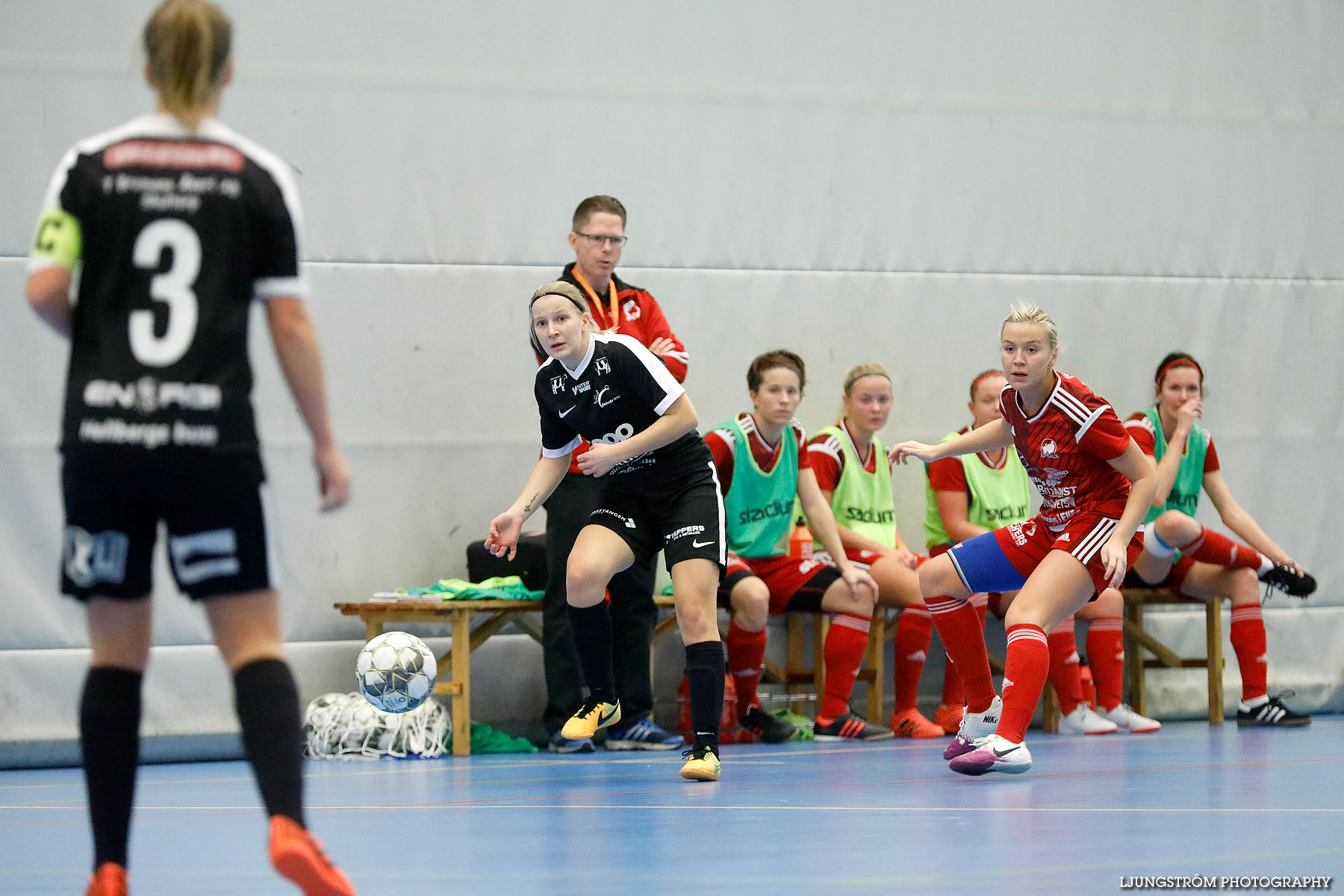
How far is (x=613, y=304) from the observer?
6.29 metres

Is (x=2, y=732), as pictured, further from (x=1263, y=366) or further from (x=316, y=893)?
(x=1263, y=366)

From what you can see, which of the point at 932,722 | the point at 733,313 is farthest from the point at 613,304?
the point at 932,722

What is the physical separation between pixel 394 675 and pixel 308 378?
12.1ft

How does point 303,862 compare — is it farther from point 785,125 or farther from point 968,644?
point 785,125

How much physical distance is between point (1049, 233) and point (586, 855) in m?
5.78

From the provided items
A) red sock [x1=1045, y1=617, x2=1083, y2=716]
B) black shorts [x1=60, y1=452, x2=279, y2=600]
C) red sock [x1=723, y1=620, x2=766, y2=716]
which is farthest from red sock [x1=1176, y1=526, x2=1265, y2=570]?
black shorts [x1=60, y1=452, x2=279, y2=600]

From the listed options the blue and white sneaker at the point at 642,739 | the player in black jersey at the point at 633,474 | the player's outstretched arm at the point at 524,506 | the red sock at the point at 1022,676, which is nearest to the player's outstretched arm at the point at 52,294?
the player's outstretched arm at the point at 524,506

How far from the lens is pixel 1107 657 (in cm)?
722

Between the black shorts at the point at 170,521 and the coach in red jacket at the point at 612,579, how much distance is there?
381 centimetres

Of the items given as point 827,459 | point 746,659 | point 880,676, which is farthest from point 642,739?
point 827,459

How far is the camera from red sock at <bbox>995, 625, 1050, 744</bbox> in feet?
15.4

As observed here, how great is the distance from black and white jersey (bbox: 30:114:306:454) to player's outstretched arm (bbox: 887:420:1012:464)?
10.3ft

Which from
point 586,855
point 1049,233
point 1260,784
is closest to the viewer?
point 586,855

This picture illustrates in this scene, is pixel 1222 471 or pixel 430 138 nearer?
pixel 430 138
